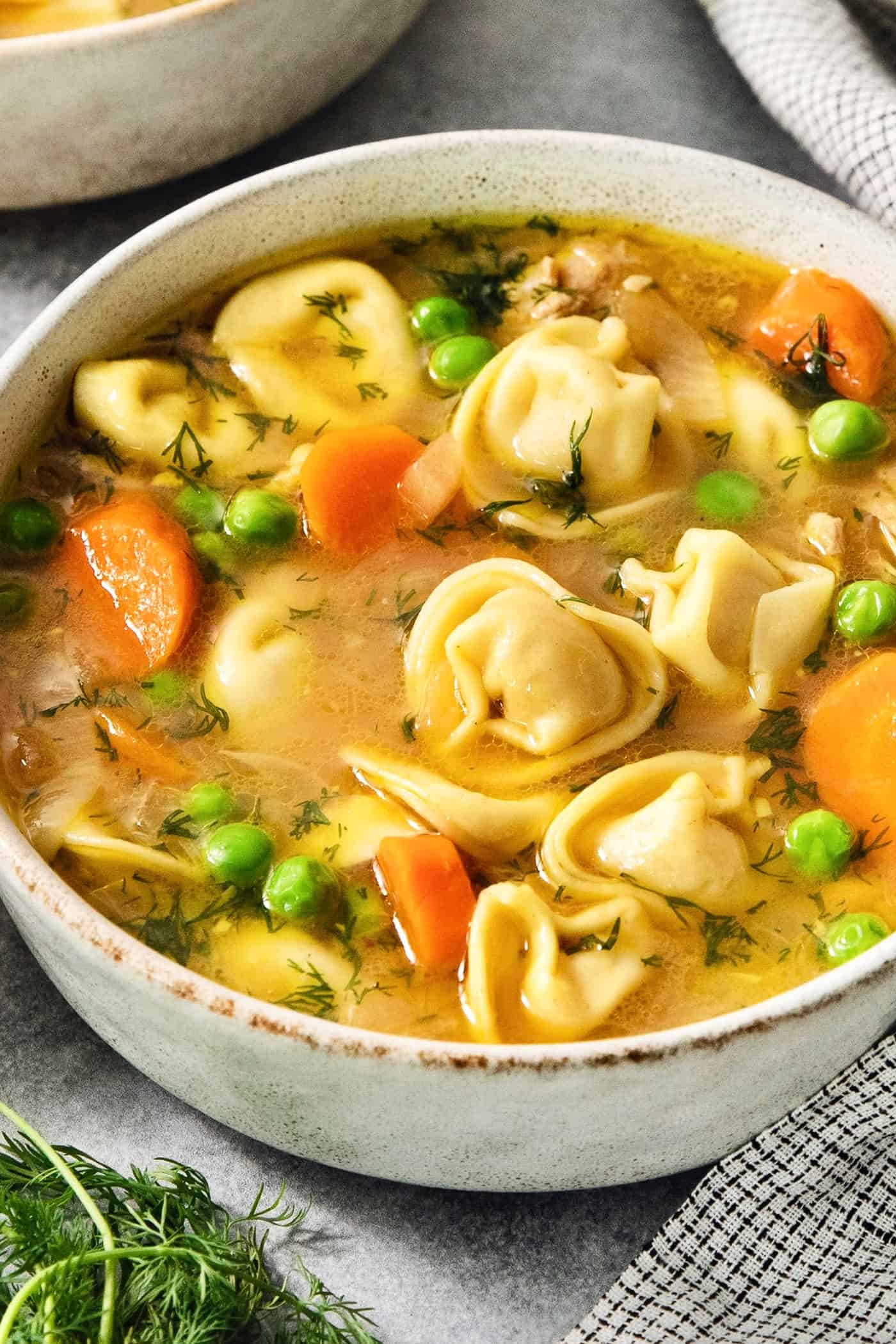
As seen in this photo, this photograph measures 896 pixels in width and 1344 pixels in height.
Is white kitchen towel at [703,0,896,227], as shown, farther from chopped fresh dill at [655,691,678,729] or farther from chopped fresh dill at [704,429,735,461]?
chopped fresh dill at [655,691,678,729]

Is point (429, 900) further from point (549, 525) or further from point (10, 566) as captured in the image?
point (10, 566)

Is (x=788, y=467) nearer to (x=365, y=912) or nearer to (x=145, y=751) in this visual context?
(x=365, y=912)

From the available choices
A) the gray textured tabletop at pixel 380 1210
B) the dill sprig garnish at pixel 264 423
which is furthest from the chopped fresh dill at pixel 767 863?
the dill sprig garnish at pixel 264 423

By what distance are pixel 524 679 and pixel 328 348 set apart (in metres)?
1.22

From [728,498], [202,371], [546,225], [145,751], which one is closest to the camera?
[145,751]

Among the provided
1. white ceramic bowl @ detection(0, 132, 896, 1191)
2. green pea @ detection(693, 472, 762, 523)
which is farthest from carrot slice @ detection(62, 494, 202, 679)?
green pea @ detection(693, 472, 762, 523)

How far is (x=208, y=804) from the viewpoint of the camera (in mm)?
3215

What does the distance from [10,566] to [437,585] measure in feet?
3.30

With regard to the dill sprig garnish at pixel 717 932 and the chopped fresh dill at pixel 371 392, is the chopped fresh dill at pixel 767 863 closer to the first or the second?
the dill sprig garnish at pixel 717 932

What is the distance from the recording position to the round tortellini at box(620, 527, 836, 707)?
344 cm

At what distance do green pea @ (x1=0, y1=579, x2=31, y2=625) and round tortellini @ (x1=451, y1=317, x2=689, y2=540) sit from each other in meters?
1.08

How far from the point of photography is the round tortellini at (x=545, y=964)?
2.99 meters

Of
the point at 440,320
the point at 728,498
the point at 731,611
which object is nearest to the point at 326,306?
the point at 440,320

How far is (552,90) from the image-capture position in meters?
5.32
